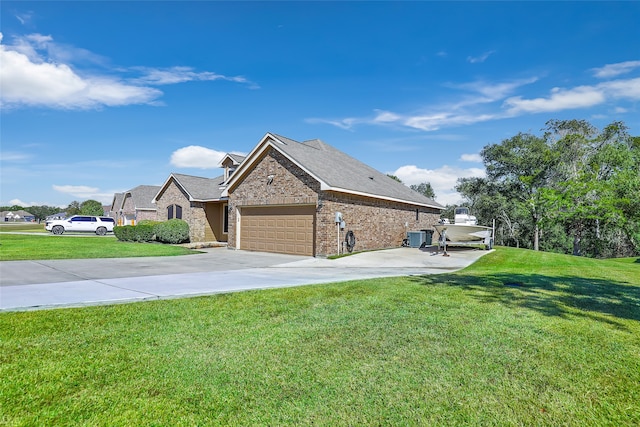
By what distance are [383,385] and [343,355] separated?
77cm

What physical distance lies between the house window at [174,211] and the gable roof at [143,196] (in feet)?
49.6

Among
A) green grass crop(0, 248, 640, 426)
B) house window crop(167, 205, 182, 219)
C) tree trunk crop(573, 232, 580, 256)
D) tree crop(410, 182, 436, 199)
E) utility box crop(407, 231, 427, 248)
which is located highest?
tree crop(410, 182, 436, 199)

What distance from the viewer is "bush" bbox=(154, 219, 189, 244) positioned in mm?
→ 23438

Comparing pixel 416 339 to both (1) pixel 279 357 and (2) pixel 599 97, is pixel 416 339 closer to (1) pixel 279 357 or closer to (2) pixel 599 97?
(1) pixel 279 357

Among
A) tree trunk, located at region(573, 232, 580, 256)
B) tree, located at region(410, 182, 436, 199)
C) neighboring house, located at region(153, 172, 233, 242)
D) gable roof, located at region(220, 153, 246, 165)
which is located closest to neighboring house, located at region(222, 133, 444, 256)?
gable roof, located at region(220, 153, 246, 165)

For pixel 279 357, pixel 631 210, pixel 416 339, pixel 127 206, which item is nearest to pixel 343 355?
pixel 279 357

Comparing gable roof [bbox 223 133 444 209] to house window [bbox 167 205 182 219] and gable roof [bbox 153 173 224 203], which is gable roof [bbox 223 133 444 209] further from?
house window [bbox 167 205 182 219]

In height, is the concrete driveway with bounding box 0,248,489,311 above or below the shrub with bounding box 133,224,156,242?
below

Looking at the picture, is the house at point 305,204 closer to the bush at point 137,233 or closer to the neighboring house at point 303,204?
the neighboring house at point 303,204

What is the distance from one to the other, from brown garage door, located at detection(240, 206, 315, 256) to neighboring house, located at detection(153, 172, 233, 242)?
5.45 m

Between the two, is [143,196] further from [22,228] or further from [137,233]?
[137,233]

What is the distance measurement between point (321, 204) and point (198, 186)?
46.6 ft

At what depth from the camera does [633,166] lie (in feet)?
91.6

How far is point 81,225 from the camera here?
33031 mm
